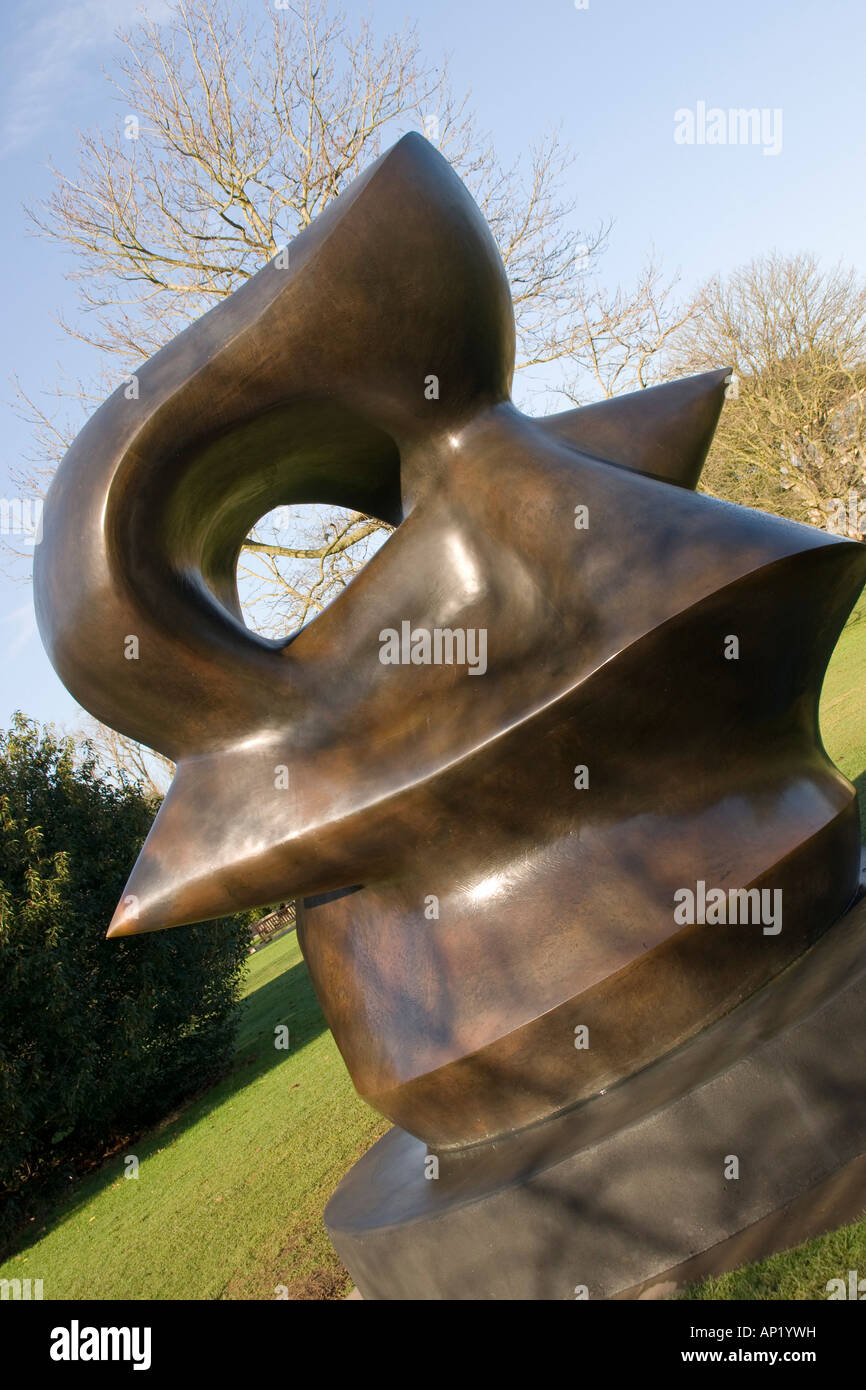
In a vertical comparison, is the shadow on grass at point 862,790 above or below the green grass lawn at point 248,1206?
above

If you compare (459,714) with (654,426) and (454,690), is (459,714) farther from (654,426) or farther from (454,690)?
(654,426)

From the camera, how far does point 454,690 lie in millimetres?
4859

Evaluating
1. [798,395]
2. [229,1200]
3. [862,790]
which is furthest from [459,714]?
[798,395]

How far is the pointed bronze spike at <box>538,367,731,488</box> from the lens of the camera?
17.7 feet

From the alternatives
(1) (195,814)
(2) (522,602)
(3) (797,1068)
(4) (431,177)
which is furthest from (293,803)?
(4) (431,177)

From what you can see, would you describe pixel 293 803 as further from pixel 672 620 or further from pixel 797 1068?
pixel 797 1068

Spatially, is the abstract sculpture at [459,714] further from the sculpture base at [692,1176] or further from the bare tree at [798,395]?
the bare tree at [798,395]

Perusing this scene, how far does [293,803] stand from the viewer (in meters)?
4.96

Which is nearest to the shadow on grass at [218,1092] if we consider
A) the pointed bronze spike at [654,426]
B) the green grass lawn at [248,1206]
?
the green grass lawn at [248,1206]

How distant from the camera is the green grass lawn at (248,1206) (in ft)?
21.4

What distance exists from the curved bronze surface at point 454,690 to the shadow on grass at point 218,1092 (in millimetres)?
9406
